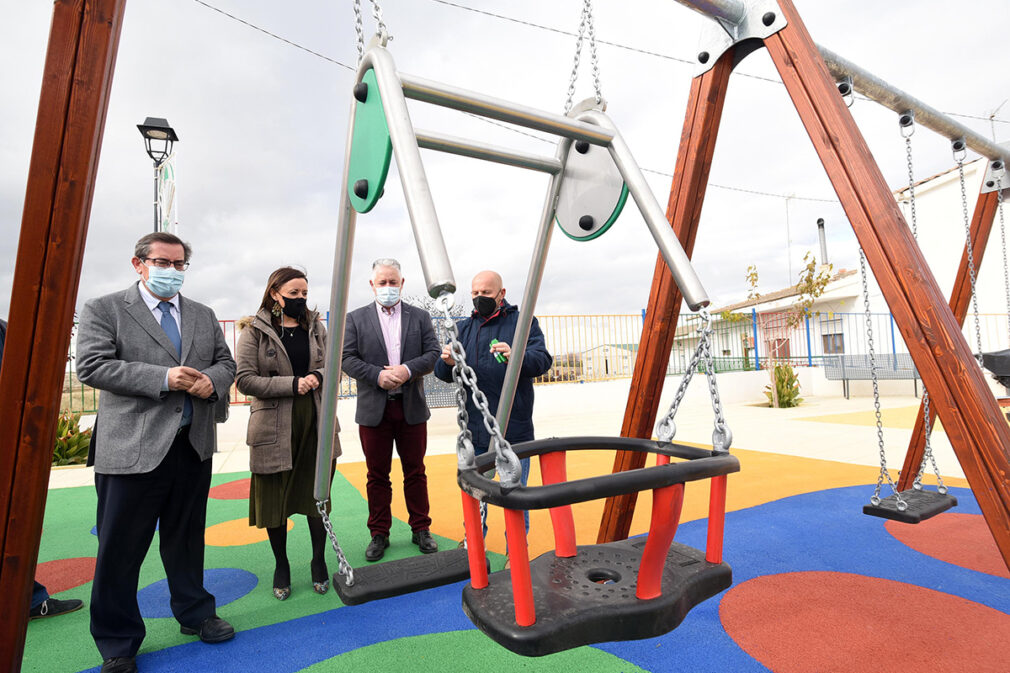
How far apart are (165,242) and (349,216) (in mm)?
1227

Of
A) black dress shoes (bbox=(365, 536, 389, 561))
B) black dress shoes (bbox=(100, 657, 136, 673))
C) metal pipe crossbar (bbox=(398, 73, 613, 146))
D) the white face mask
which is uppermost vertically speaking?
metal pipe crossbar (bbox=(398, 73, 613, 146))

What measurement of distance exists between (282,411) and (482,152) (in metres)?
1.59

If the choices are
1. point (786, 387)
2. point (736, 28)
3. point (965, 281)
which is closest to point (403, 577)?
point (736, 28)

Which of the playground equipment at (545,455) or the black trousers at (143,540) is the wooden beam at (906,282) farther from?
the black trousers at (143,540)

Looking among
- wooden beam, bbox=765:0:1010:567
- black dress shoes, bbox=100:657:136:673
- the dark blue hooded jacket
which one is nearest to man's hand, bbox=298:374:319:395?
the dark blue hooded jacket

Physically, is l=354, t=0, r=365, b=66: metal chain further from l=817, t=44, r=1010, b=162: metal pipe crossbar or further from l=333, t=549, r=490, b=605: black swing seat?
l=817, t=44, r=1010, b=162: metal pipe crossbar

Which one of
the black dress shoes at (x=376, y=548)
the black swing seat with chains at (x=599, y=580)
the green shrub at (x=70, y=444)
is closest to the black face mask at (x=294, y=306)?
the black dress shoes at (x=376, y=548)

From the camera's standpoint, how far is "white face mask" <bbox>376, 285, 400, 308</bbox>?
10.2 ft

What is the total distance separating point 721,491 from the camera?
1.14 m

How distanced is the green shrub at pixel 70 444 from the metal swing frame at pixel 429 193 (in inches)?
246

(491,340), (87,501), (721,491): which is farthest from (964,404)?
(87,501)

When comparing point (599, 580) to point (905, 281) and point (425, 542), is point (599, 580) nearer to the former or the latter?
point (905, 281)

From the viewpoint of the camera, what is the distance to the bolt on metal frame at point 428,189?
1.02m

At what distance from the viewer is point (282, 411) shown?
8.38 feet
